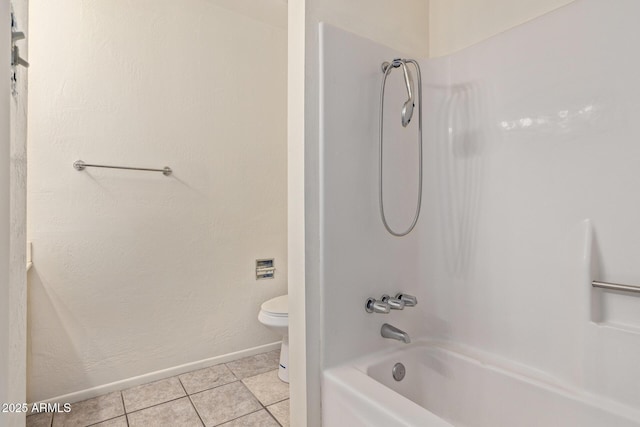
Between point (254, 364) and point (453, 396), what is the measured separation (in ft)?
4.66

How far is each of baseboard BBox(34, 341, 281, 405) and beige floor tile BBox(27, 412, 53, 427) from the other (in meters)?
0.07

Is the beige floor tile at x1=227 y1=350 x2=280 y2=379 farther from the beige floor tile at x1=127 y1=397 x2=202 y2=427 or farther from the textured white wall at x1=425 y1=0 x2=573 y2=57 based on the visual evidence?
the textured white wall at x1=425 y1=0 x2=573 y2=57

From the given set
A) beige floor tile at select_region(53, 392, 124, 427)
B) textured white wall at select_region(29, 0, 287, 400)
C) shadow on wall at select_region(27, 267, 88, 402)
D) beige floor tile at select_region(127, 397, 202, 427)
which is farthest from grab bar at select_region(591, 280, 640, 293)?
shadow on wall at select_region(27, 267, 88, 402)

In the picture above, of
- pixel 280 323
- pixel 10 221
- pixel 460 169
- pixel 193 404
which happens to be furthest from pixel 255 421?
pixel 460 169

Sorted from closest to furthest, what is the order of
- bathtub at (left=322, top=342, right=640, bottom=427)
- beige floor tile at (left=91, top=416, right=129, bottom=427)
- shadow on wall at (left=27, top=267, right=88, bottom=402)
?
bathtub at (left=322, top=342, right=640, bottom=427)
beige floor tile at (left=91, top=416, right=129, bottom=427)
shadow on wall at (left=27, top=267, right=88, bottom=402)

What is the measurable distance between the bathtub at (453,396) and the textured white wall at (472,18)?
140 cm

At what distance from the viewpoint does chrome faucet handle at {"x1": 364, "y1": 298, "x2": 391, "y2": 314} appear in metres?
1.34

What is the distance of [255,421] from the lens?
168cm

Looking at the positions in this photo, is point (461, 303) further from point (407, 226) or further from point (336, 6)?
point (336, 6)

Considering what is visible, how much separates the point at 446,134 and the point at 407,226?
49 cm

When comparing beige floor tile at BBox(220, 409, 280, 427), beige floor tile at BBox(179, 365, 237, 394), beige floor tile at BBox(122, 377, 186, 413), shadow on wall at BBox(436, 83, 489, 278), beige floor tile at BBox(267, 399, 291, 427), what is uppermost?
shadow on wall at BBox(436, 83, 489, 278)

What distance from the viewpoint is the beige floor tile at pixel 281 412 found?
5.49ft

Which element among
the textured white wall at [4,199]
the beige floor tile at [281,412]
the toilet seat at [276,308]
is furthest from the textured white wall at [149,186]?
the textured white wall at [4,199]

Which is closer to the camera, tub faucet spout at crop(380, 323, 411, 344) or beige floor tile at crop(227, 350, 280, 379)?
tub faucet spout at crop(380, 323, 411, 344)
